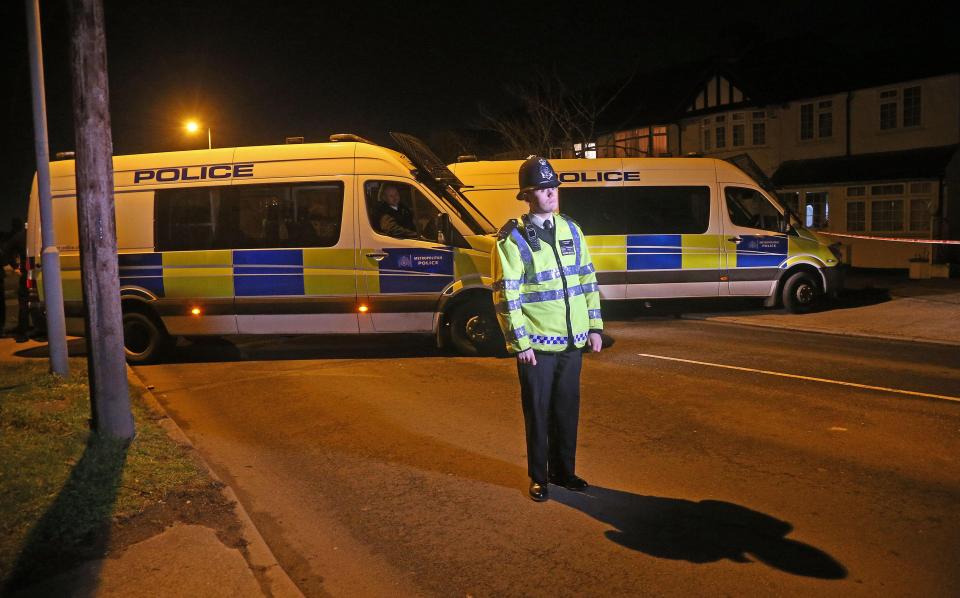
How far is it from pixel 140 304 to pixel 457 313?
3903mm

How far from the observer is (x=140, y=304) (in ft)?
33.3

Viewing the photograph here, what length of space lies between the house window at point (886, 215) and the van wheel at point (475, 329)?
1931cm

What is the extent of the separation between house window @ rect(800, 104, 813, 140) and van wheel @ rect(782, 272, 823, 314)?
15556mm

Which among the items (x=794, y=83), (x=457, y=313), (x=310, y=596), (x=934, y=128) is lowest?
(x=310, y=596)

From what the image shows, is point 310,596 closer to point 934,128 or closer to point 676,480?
point 676,480

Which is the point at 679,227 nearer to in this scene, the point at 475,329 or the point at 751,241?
the point at 751,241

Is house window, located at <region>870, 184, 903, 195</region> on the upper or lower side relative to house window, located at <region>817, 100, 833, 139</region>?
lower

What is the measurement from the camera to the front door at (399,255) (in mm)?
9617

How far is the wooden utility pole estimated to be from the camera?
5664 mm

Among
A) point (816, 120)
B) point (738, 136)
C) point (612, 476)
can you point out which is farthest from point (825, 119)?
point (612, 476)

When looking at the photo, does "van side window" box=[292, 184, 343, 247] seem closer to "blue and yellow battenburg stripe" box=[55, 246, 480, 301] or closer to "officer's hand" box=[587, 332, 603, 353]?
"blue and yellow battenburg stripe" box=[55, 246, 480, 301]

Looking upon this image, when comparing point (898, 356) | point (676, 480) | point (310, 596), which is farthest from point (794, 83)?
point (310, 596)

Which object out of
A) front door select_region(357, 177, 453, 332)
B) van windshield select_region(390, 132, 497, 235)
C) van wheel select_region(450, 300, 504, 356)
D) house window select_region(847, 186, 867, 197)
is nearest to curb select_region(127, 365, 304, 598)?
front door select_region(357, 177, 453, 332)

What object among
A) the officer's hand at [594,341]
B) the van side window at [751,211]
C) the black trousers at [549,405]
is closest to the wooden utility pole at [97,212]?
the black trousers at [549,405]
